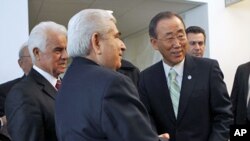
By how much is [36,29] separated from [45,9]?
2.79 m

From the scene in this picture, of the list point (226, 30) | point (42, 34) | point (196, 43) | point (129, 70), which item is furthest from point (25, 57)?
point (226, 30)

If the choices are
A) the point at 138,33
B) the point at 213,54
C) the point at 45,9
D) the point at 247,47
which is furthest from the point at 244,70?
the point at 138,33

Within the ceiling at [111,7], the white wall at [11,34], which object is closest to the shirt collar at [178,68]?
the white wall at [11,34]

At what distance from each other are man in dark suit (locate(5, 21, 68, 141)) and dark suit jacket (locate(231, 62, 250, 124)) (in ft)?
5.97

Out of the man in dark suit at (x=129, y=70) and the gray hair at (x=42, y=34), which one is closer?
the gray hair at (x=42, y=34)

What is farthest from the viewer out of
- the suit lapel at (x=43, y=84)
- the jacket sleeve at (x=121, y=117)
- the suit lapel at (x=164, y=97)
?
the suit lapel at (x=164, y=97)

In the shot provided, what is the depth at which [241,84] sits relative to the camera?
3078mm

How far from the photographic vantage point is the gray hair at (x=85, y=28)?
118cm

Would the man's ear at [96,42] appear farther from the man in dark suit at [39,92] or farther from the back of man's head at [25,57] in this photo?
the back of man's head at [25,57]

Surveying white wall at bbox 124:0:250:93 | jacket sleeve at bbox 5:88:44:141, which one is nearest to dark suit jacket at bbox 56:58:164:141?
jacket sleeve at bbox 5:88:44:141

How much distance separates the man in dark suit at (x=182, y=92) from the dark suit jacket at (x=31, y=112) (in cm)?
48

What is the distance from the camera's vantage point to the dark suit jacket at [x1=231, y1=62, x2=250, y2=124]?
3027mm

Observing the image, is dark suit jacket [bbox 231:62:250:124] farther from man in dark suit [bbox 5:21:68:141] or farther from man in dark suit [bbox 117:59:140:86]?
man in dark suit [bbox 5:21:68:141]

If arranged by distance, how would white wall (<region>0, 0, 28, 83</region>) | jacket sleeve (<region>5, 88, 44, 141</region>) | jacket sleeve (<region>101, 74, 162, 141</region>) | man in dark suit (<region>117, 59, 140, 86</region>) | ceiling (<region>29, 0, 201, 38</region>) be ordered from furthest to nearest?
ceiling (<region>29, 0, 201, 38</region>)
white wall (<region>0, 0, 28, 83</region>)
man in dark suit (<region>117, 59, 140, 86</region>)
jacket sleeve (<region>5, 88, 44, 141</region>)
jacket sleeve (<region>101, 74, 162, 141</region>)
